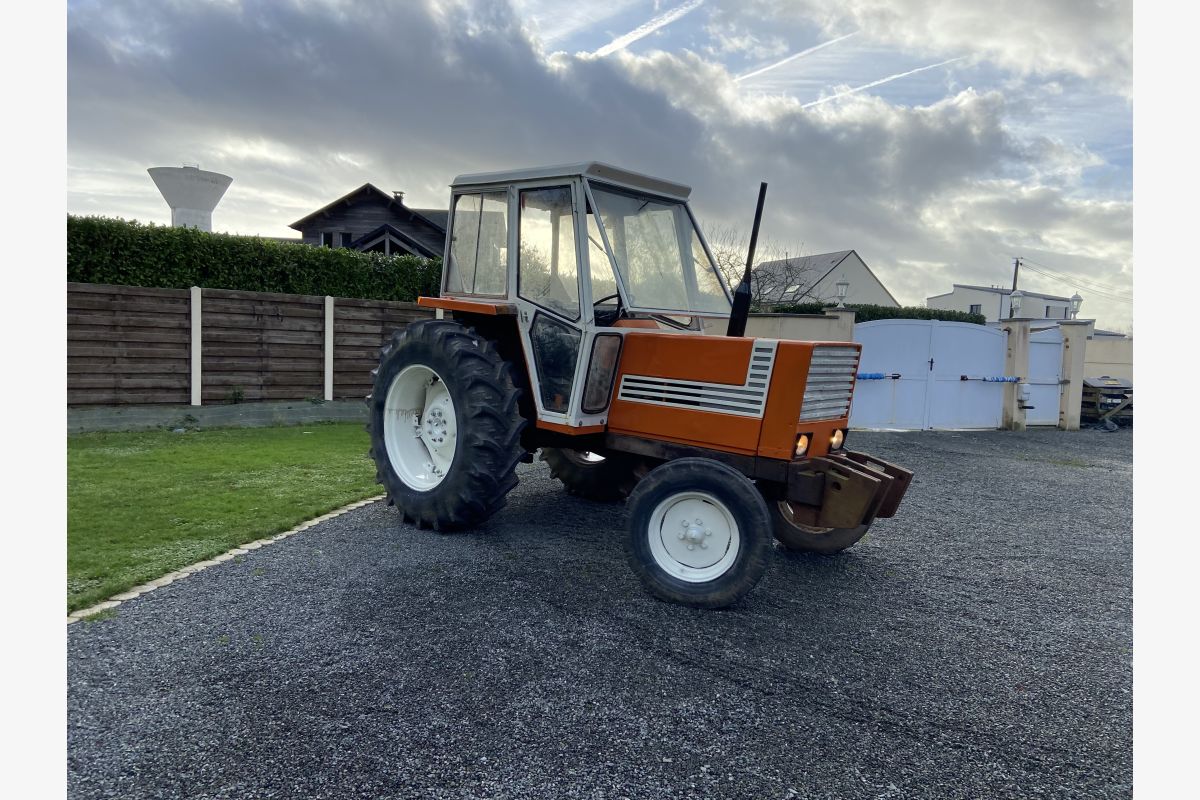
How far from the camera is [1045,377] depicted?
1528 centimetres

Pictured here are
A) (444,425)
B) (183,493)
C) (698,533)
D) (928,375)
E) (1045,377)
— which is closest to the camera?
(698,533)

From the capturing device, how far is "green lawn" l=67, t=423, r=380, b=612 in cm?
459

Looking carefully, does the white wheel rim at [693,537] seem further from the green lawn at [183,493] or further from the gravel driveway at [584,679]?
the green lawn at [183,493]

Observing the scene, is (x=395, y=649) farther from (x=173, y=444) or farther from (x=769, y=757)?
(x=173, y=444)

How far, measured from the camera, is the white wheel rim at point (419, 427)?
5648 mm

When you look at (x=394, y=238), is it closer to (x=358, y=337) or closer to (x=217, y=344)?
(x=358, y=337)

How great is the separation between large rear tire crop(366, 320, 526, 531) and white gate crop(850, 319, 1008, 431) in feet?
29.9

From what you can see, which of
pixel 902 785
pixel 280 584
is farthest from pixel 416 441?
pixel 902 785

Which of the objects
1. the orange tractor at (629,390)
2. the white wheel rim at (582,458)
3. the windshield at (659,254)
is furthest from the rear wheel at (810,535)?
the white wheel rim at (582,458)

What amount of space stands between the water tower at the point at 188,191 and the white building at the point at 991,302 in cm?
4781

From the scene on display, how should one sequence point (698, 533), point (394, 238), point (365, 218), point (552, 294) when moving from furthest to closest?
1. point (365, 218)
2. point (394, 238)
3. point (552, 294)
4. point (698, 533)

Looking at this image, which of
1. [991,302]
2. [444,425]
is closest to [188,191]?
[444,425]

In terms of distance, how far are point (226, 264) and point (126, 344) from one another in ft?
7.03

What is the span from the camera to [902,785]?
8.50 feet
